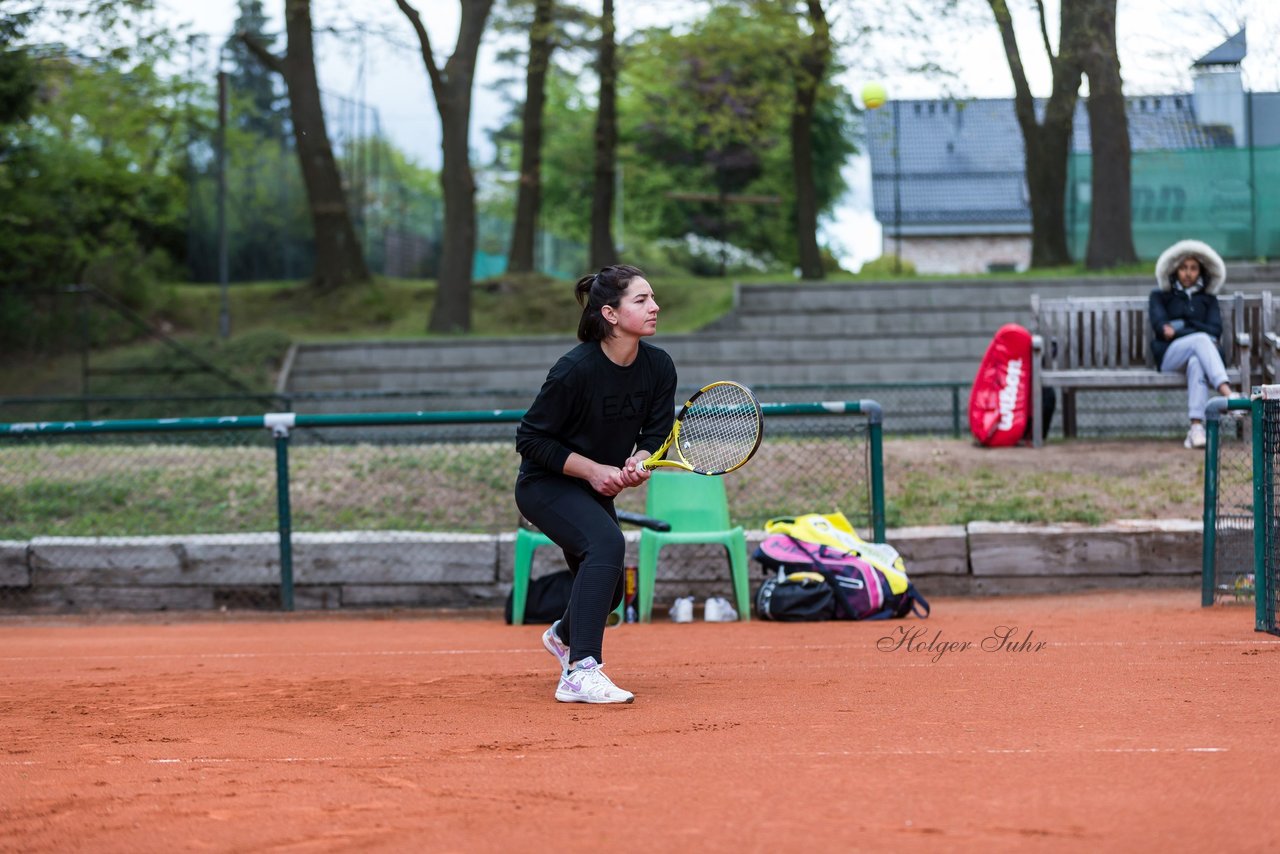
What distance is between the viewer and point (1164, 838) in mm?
3607

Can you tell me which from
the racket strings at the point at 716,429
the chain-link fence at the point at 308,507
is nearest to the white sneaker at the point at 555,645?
the racket strings at the point at 716,429

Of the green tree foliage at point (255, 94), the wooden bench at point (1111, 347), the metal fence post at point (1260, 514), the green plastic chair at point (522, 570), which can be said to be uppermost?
the green tree foliage at point (255, 94)

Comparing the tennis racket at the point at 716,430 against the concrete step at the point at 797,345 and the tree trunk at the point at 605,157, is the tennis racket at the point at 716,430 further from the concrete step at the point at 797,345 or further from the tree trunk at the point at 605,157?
the tree trunk at the point at 605,157

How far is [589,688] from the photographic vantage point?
5844 millimetres

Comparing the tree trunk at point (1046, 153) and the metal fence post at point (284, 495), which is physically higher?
the tree trunk at point (1046, 153)

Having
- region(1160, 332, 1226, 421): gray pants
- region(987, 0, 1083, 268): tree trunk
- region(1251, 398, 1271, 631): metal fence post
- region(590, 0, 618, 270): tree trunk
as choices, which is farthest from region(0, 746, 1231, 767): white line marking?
region(590, 0, 618, 270): tree trunk

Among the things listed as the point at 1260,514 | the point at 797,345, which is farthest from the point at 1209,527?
the point at 797,345

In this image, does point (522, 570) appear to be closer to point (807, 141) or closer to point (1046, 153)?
point (1046, 153)

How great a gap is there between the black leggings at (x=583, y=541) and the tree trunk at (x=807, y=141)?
57.0 feet

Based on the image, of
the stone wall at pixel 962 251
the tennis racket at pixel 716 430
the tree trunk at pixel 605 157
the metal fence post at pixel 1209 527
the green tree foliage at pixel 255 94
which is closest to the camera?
the tennis racket at pixel 716 430

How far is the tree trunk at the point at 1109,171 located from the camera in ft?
64.8

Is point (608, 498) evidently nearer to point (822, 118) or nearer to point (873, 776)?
point (873, 776)

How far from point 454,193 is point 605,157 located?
4.40 m

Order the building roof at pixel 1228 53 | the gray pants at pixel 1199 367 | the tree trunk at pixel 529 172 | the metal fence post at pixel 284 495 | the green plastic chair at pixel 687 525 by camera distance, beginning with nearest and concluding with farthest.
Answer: the green plastic chair at pixel 687 525
the metal fence post at pixel 284 495
the gray pants at pixel 1199 367
the building roof at pixel 1228 53
the tree trunk at pixel 529 172
